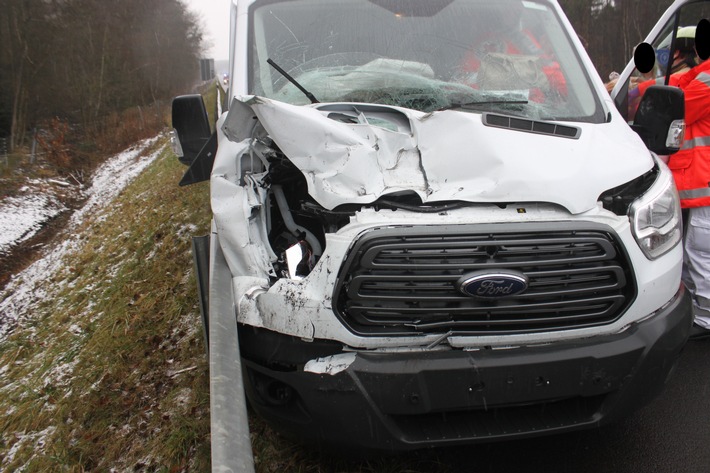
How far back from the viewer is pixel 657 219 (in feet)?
8.20

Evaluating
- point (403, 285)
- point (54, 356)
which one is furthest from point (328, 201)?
point (54, 356)

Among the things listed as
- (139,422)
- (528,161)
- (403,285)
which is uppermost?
(528,161)

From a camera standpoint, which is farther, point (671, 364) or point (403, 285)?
point (671, 364)

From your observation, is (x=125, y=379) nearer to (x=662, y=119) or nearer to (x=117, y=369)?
(x=117, y=369)

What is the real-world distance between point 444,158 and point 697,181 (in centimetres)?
234

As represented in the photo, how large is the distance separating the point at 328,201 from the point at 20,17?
23273mm

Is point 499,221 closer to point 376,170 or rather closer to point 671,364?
point 376,170

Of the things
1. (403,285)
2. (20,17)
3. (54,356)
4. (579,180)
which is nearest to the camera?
(403,285)

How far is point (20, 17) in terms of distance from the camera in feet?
68.0

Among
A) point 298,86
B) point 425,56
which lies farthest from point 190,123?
point 425,56

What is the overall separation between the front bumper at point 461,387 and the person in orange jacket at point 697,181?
1830 mm

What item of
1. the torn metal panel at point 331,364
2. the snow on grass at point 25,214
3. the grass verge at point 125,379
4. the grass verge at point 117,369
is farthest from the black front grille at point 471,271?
the snow on grass at point 25,214

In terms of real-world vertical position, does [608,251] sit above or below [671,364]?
above

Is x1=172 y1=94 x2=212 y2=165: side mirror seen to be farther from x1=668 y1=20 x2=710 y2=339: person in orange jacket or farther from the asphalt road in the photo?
x1=668 y1=20 x2=710 y2=339: person in orange jacket
